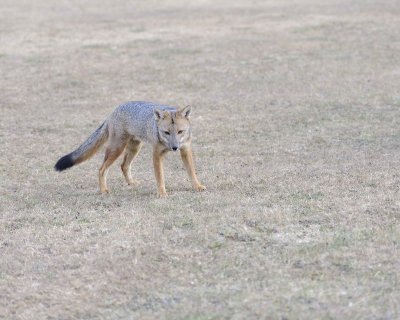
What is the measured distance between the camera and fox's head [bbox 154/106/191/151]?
787cm

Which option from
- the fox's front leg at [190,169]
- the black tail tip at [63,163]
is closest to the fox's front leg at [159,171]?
the fox's front leg at [190,169]

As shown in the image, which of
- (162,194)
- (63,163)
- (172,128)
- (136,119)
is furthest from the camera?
(136,119)

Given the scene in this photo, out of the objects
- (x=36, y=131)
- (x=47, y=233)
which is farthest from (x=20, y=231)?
(x=36, y=131)

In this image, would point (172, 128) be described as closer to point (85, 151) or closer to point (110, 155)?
point (110, 155)

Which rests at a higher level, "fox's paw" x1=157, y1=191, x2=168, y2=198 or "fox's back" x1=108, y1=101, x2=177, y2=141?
"fox's back" x1=108, y1=101, x2=177, y2=141

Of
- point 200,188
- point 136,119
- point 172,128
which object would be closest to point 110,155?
point 136,119

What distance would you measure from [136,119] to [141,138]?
20 centimetres

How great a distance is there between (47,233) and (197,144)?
3917 mm

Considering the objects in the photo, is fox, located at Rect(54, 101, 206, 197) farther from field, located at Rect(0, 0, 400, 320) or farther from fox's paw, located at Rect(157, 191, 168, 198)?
field, located at Rect(0, 0, 400, 320)

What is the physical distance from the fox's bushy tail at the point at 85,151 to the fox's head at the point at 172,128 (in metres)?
0.82

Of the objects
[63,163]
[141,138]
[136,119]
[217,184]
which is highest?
[136,119]

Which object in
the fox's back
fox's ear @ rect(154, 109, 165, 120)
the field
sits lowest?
the field

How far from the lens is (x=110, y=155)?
8383mm

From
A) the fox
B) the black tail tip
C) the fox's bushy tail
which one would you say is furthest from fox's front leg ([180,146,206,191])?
the black tail tip
